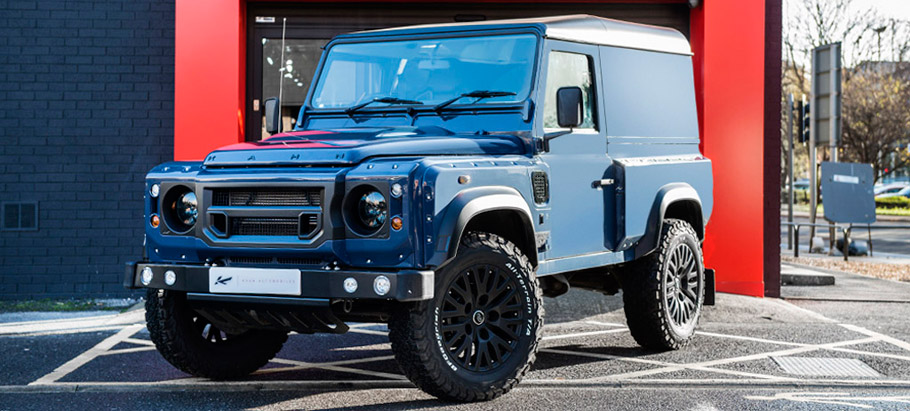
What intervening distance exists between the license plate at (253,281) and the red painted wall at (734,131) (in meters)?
6.92

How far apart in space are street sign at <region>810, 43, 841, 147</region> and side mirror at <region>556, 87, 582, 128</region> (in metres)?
12.4

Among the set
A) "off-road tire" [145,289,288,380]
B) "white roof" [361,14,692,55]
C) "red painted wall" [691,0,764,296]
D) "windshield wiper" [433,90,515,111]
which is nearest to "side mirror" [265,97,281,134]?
"white roof" [361,14,692,55]

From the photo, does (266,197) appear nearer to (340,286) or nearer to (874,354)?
(340,286)

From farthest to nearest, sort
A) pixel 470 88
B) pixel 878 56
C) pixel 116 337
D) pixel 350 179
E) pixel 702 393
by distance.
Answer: pixel 878 56, pixel 116 337, pixel 470 88, pixel 702 393, pixel 350 179

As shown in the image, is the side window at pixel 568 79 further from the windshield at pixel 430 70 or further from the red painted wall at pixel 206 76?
the red painted wall at pixel 206 76

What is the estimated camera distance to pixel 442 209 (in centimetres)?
545

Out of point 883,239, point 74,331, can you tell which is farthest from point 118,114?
point 883,239

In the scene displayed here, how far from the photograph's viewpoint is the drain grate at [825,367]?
694 cm

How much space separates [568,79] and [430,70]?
2.92 feet

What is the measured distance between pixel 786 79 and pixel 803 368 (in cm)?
4086

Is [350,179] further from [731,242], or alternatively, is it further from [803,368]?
[731,242]

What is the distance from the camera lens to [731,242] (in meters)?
11.4

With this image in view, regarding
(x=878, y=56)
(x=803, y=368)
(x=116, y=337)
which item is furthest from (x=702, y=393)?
(x=878, y=56)

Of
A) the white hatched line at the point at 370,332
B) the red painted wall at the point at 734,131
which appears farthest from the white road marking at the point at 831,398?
the red painted wall at the point at 734,131
